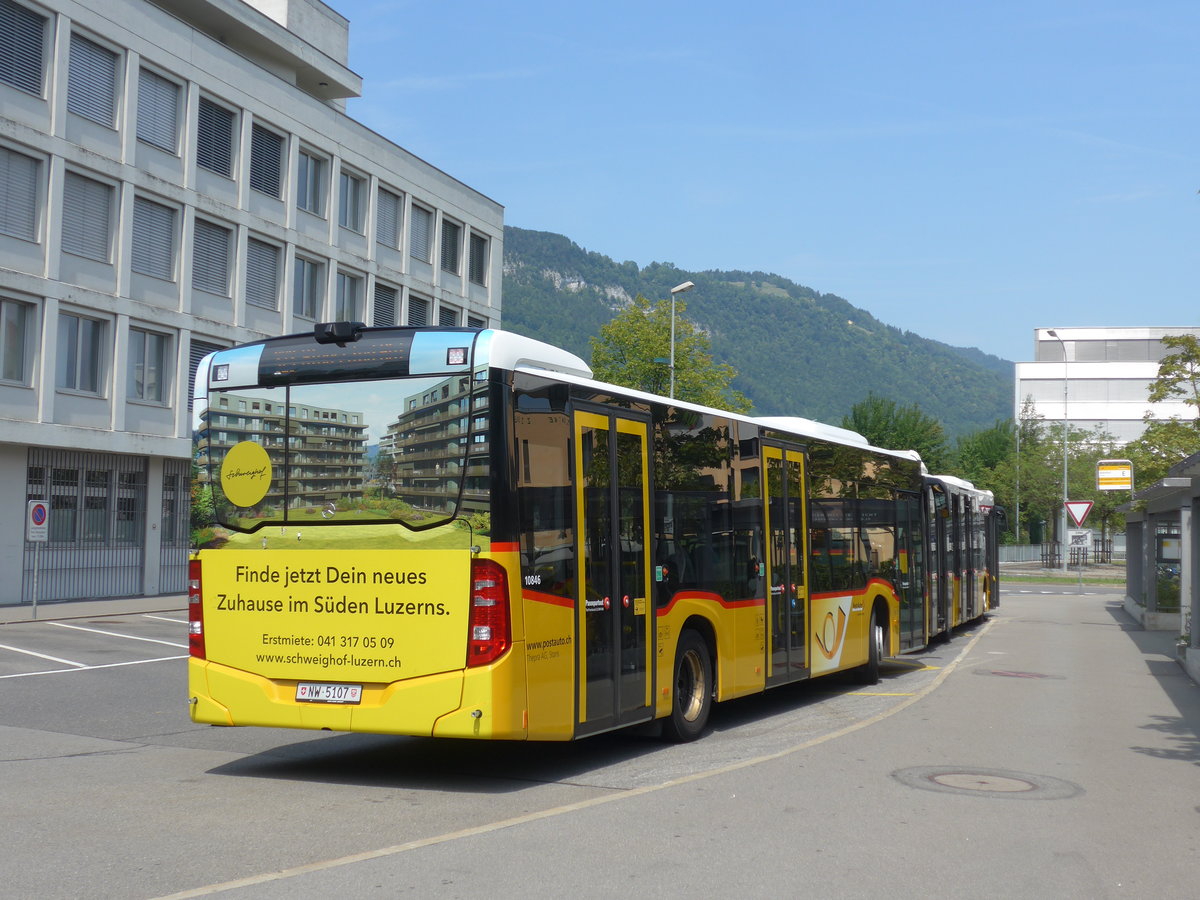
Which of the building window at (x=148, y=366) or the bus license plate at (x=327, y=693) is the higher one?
the building window at (x=148, y=366)

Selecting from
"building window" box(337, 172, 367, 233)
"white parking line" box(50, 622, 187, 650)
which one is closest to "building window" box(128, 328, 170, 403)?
"white parking line" box(50, 622, 187, 650)

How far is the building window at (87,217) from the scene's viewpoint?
28766 millimetres

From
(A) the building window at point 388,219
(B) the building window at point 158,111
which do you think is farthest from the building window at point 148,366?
(A) the building window at point 388,219

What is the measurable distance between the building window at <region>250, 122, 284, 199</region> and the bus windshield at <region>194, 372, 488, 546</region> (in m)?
27.8

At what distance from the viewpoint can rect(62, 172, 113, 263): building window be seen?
94.4 ft

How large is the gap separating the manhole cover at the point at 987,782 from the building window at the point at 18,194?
2408 cm

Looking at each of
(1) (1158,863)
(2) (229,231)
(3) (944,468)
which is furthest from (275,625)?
(3) (944,468)

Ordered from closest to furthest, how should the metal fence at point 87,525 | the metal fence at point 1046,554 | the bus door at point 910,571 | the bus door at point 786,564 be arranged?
the bus door at point 786,564
the bus door at point 910,571
the metal fence at point 87,525
the metal fence at point 1046,554

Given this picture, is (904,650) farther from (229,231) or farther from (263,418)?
(229,231)

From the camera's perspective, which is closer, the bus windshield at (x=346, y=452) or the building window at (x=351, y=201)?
the bus windshield at (x=346, y=452)

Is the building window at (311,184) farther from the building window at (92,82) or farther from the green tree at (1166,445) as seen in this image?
the green tree at (1166,445)

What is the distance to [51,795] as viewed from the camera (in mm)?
8250

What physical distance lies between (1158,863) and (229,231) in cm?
3165

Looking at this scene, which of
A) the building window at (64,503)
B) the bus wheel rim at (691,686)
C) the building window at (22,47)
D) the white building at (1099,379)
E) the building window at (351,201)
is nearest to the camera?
the bus wheel rim at (691,686)
